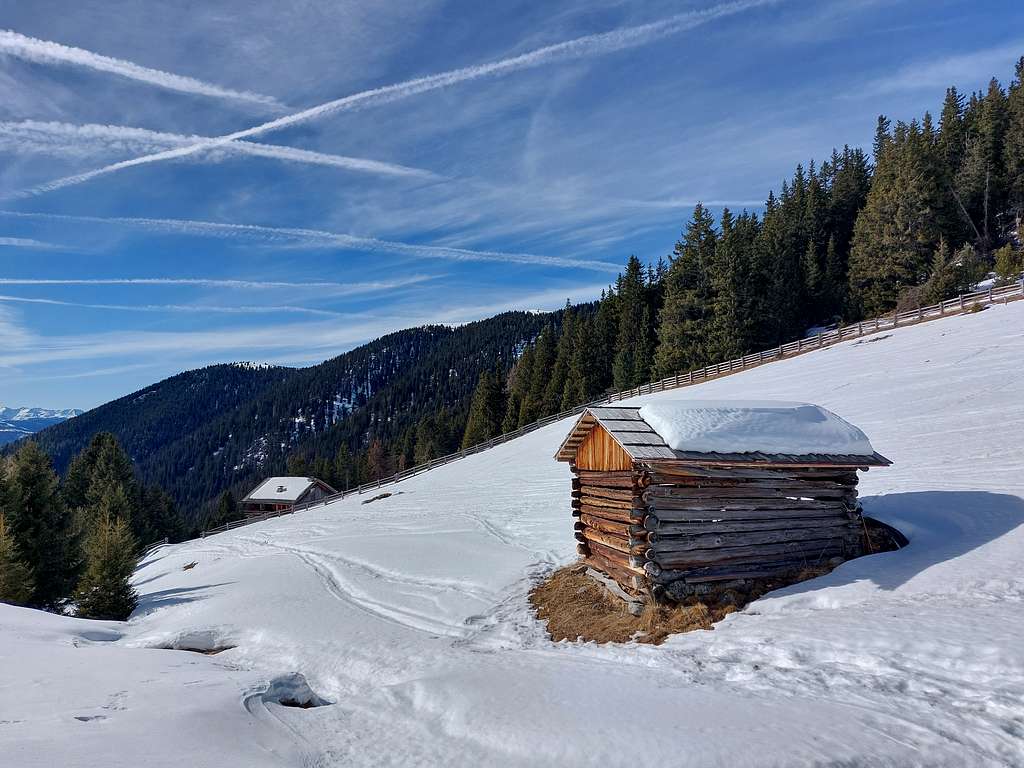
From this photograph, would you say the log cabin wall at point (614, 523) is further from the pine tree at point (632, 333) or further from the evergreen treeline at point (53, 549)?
the pine tree at point (632, 333)

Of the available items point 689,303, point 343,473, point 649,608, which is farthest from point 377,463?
point 649,608

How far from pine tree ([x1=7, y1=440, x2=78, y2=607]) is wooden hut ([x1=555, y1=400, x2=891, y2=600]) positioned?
23.4 meters

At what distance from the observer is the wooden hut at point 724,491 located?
35.7 ft

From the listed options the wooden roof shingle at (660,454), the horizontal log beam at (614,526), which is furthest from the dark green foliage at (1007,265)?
the horizontal log beam at (614,526)

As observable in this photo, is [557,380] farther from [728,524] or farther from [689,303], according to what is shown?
[728,524]

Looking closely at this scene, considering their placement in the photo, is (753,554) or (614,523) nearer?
(753,554)

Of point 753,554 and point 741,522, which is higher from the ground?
point 741,522

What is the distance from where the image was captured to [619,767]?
5.01 m

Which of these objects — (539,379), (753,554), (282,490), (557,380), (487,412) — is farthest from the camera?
(487,412)

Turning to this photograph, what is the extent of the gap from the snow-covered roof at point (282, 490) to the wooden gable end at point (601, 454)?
61.1m

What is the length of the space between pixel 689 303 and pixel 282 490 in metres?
52.3

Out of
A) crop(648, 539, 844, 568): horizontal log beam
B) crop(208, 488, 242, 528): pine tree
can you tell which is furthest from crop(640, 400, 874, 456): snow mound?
→ crop(208, 488, 242, 528): pine tree

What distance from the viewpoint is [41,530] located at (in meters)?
23.5

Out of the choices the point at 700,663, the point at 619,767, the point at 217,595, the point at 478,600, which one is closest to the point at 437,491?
the point at 217,595
